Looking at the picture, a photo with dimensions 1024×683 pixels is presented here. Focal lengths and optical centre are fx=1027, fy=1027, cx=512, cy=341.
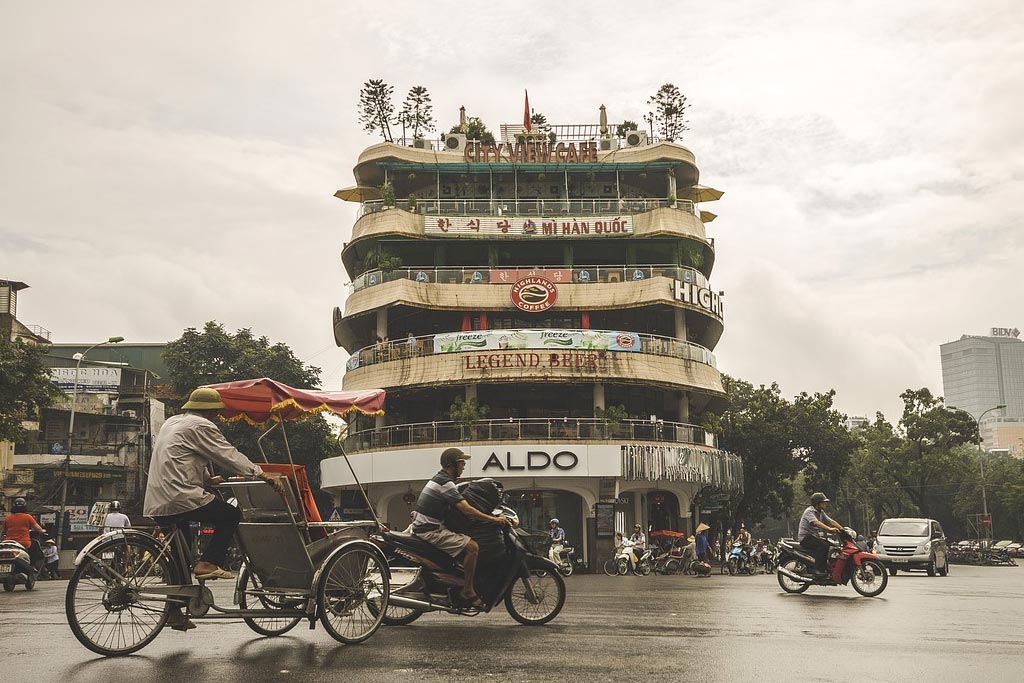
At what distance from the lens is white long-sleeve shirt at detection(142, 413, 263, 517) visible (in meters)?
7.98

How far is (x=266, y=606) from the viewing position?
848 centimetres

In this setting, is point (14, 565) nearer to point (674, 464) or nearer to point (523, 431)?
point (523, 431)

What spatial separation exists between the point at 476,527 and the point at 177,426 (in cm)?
302

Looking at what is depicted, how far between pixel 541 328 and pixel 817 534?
25113 millimetres

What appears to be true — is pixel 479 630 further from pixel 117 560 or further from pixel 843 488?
pixel 843 488

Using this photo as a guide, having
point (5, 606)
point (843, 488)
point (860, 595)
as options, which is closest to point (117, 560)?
point (5, 606)

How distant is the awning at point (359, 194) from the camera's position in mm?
47469

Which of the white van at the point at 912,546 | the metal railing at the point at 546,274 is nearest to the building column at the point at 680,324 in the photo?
the metal railing at the point at 546,274

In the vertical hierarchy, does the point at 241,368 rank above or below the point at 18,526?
above

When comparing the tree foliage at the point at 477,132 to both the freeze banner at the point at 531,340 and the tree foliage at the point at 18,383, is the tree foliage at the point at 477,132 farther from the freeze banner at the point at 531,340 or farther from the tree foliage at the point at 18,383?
the tree foliage at the point at 18,383

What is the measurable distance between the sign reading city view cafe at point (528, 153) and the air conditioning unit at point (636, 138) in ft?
10.6

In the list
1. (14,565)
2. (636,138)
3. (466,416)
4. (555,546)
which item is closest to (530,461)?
(466,416)

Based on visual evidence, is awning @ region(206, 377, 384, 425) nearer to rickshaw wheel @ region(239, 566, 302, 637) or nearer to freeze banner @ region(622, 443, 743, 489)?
rickshaw wheel @ region(239, 566, 302, 637)

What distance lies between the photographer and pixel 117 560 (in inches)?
303
